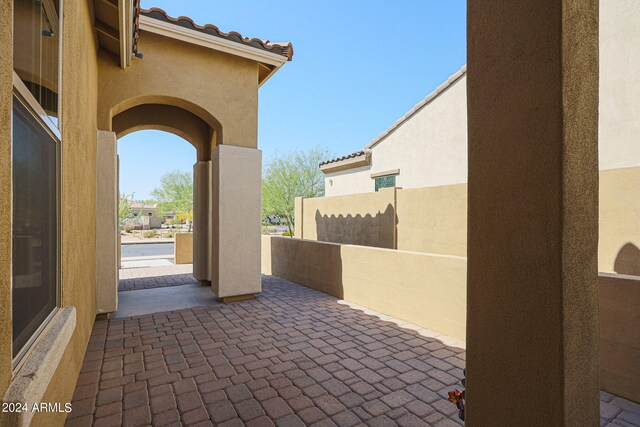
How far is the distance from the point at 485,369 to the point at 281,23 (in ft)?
53.8

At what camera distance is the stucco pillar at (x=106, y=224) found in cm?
632

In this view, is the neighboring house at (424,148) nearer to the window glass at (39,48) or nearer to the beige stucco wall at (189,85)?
the beige stucco wall at (189,85)

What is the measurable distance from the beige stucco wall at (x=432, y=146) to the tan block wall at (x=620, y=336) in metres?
6.44

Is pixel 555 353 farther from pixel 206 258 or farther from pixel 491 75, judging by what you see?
pixel 206 258

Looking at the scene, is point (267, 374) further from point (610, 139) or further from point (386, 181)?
point (386, 181)

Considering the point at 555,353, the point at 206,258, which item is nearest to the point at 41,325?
the point at 555,353

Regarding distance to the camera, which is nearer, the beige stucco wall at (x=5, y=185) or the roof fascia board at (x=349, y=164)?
the beige stucco wall at (x=5, y=185)

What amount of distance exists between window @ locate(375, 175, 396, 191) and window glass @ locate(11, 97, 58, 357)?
38.4 feet

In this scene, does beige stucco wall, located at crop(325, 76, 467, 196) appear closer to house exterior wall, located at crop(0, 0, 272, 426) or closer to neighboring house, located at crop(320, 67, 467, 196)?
neighboring house, located at crop(320, 67, 467, 196)

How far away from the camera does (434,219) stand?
816 cm

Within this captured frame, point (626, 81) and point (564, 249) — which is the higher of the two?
point (626, 81)

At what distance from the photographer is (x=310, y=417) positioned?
3209 mm

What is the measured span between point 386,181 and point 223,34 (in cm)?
855

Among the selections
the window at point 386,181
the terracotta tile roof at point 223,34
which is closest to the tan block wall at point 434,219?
the window at point 386,181
